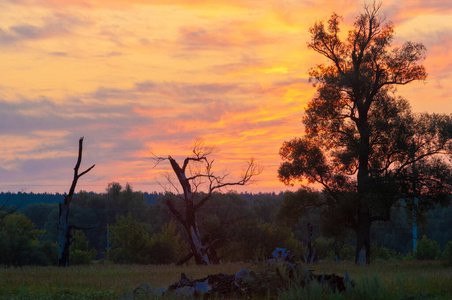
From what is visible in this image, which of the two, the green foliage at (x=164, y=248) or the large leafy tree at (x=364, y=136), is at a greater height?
the large leafy tree at (x=364, y=136)

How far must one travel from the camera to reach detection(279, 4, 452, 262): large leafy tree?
135 feet

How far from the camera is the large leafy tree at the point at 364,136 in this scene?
41.2 m

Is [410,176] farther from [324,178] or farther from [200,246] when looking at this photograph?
[200,246]

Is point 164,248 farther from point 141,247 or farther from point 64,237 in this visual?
point 64,237

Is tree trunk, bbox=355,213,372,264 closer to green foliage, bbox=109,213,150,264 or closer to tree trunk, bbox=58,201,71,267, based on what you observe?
tree trunk, bbox=58,201,71,267

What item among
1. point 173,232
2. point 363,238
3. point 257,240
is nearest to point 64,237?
point 363,238

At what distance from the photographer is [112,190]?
12838cm

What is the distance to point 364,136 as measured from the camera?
4206 cm

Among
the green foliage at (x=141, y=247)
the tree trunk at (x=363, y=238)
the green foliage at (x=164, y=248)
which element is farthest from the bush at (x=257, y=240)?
the tree trunk at (x=363, y=238)

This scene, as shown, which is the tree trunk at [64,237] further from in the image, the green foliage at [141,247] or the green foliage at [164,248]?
the green foliage at [164,248]

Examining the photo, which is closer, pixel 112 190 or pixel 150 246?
pixel 150 246

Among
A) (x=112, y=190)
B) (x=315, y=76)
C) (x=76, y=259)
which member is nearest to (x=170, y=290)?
(x=315, y=76)

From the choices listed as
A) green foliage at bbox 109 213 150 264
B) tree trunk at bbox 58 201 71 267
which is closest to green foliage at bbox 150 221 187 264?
green foliage at bbox 109 213 150 264

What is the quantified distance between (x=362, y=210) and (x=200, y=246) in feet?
44.6
